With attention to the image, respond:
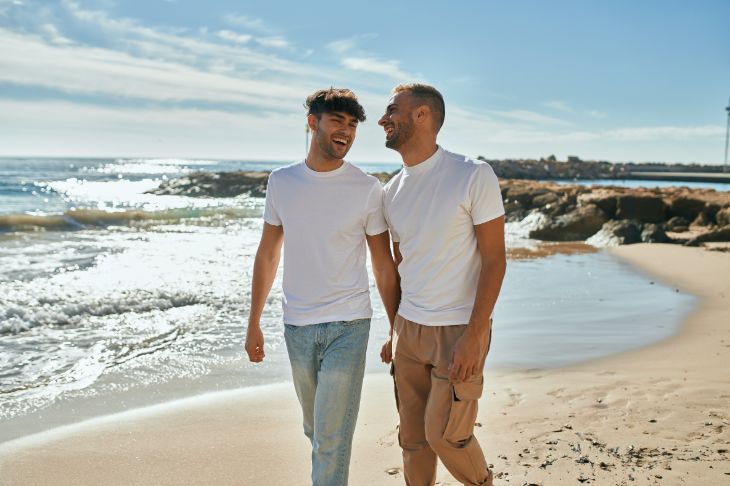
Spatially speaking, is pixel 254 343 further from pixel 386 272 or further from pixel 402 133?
pixel 402 133

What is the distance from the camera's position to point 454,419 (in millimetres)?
2975

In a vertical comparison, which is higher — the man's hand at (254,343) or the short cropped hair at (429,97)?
the short cropped hair at (429,97)

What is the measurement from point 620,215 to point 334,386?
21.0 m

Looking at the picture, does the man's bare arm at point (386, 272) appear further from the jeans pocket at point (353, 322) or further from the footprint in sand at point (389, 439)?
the footprint in sand at point (389, 439)

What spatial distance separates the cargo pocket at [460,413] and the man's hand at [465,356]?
5 centimetres

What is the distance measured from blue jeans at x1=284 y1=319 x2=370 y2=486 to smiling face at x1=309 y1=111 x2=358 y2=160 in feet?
2.60

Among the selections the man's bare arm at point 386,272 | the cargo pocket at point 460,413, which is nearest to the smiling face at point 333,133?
the man's bare arm at point 386,272

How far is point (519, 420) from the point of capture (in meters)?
4.74

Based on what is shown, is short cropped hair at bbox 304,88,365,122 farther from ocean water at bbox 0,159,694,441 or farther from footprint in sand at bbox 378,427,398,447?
ocean water at bbox 0,159,694,441

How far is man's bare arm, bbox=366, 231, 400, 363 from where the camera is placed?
3.28 metres


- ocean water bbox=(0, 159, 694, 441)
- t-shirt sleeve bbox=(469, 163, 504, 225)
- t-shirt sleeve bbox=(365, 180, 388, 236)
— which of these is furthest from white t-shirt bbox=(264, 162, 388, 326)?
ocean water bbox=(0, 159, 694, 441)

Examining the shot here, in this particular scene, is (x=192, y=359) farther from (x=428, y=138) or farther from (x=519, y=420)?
(x=428, y=138)

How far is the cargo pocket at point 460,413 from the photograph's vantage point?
297 centimetres

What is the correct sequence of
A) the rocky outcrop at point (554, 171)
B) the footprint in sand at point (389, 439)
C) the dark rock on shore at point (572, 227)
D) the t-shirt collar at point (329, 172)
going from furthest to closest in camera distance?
the rocky outcrop at point (554, 171), the dark rock on shore at point (572, 227), the footprint in sand at point (389, 439), the t-shirt collar at point (329, 172)
